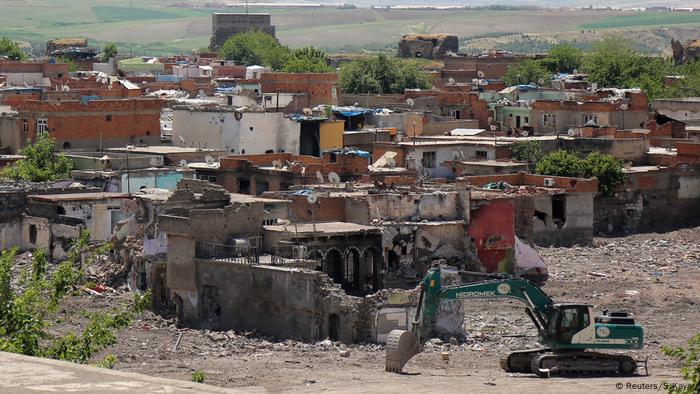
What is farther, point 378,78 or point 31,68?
point 378,78

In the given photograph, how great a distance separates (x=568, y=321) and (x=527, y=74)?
183ft

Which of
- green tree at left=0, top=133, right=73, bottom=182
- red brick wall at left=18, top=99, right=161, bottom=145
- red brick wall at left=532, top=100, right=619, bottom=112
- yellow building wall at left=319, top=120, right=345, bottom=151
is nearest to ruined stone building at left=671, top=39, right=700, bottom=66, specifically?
red brick wall at left=532, top=100, right=619, bottom=112

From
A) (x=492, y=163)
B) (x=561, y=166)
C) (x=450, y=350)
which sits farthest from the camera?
(x=561, y=166)

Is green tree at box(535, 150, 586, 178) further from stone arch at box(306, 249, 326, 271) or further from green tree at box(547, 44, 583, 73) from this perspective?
green tree at box(547, 44, 583, 73)

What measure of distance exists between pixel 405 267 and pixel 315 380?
379 inches

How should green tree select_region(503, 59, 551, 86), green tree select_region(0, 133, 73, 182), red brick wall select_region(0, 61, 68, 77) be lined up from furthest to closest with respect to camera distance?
green tree select_region(503, 59, 551, 86) → red brick wall select_region(0, 61, 68, 77) → green tree select_region(0, 133, 73, 182)

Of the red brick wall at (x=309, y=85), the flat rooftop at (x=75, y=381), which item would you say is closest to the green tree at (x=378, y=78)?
the red brick wall at (x=309, y=85)

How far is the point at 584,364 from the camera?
27656 millimetres

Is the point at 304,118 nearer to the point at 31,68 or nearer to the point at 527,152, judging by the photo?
the point at 527,152

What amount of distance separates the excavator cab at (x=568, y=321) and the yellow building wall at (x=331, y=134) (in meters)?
23.3

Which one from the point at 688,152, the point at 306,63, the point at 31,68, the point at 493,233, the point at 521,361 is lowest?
the point at 521,361

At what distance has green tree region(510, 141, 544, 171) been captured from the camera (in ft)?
165

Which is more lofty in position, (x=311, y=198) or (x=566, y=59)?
(x=311, y=198)

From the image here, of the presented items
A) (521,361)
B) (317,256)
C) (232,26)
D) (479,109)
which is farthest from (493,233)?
(232,26)
